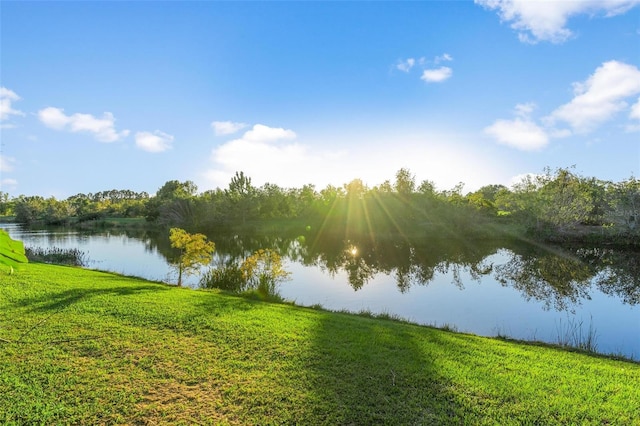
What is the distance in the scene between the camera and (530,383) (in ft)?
14.6

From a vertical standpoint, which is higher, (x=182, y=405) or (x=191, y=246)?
(x=191, y=246)

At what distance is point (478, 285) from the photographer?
1559cm

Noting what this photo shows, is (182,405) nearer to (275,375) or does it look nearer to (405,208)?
(275,375)

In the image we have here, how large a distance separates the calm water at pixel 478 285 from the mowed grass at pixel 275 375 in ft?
14.5

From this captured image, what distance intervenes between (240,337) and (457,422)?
3505mm

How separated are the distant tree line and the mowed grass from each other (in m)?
10.1

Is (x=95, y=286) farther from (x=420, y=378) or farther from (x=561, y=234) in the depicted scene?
(x=561, y=234)

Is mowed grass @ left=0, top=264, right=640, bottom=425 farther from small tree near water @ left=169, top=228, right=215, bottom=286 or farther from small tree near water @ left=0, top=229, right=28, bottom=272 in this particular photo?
small tree near water @ left=169, top=228, right=215, bottom=286

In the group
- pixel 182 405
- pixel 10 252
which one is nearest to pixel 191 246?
pixel 182 405

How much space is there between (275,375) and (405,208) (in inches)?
1616

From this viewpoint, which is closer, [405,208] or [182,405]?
[182,405]

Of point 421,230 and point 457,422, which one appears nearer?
point 457,422

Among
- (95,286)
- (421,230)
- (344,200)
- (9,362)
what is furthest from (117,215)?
(9,362)

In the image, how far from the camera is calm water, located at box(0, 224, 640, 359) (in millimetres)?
10133
